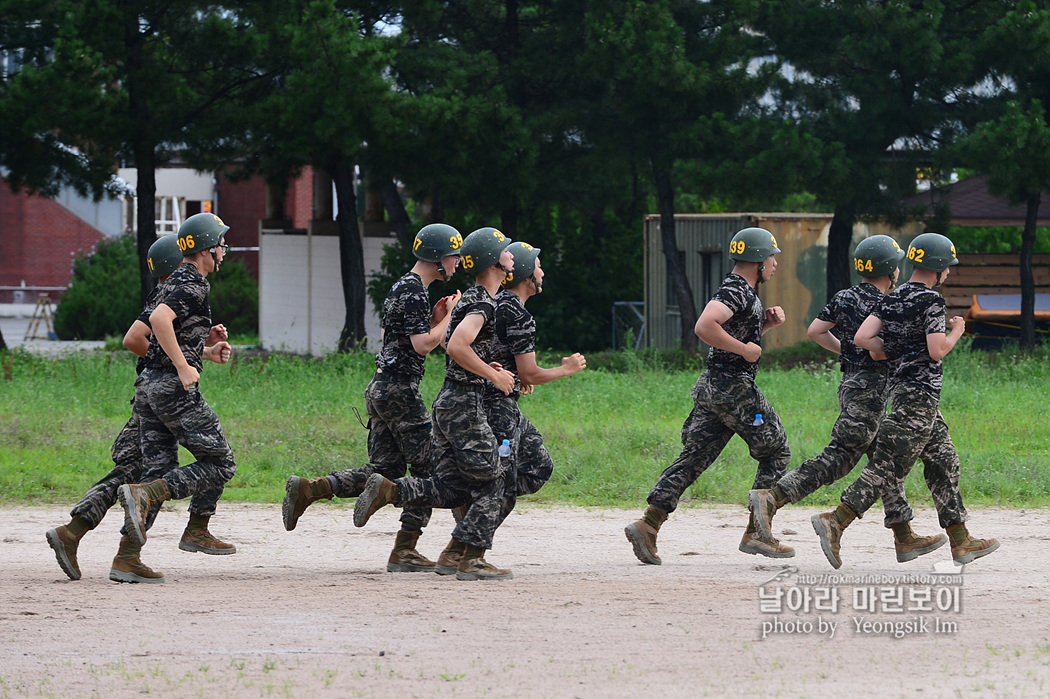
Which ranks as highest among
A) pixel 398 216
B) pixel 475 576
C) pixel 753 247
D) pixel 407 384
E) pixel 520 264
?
pixel 398 216

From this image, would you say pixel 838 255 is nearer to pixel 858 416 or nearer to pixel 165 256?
pixel 858 416

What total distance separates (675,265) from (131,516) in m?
18.2

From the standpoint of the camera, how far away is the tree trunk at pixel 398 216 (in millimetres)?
27891

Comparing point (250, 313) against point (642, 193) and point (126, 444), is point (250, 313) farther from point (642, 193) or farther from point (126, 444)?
point (126, 444)

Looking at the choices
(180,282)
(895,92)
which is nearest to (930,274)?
(180,282)

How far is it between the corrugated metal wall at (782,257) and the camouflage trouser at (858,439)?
54.0 feet

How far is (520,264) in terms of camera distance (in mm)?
7273

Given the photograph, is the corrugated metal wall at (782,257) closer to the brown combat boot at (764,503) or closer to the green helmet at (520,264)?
the brown combat boot at (764,503)

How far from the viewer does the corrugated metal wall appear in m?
24.6

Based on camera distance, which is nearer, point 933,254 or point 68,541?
point 68,541

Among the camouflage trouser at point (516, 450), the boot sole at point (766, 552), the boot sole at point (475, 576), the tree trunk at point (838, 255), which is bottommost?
the boot sole at point (475, 576)

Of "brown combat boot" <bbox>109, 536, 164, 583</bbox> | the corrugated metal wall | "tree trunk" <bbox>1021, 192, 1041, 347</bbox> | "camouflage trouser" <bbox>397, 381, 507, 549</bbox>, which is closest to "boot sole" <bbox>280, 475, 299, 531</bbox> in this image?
"camouflage trouser" <bbox>397, 381, 507, 549</bbox>

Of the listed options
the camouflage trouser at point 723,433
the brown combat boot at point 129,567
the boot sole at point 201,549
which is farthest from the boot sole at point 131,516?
the camouflage trouser at point 723,433

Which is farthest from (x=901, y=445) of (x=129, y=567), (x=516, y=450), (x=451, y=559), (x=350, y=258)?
(x=350, y=258)
